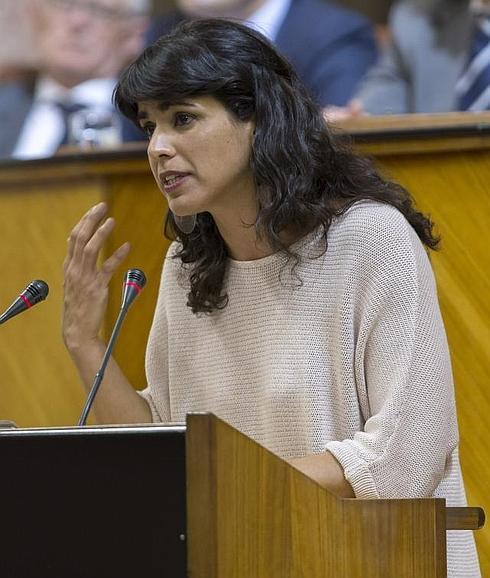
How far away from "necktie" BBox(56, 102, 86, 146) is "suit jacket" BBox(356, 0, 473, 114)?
129 centimetres

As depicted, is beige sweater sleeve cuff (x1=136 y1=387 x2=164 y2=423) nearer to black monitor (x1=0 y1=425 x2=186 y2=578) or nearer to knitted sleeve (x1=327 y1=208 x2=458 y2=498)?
knitted sleeve (x1=327 y1=208 x2=458 y2=498)

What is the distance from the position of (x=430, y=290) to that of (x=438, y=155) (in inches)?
24.3

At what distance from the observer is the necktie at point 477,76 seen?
12.5ft

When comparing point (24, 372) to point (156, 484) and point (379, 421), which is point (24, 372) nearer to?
point (379, 421)

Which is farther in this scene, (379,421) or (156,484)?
(379,421)

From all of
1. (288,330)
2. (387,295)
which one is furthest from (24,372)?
(387,295)

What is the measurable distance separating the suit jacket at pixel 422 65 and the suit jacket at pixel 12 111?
1608 mm

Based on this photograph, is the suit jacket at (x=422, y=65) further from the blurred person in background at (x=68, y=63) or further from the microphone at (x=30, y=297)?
the microphone at (x=30, y=297)

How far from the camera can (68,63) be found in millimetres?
5688

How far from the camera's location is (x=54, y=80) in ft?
18.6

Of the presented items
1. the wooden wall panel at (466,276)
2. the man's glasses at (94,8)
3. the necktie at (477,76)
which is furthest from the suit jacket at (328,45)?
the wooden wall panel at (466,276)

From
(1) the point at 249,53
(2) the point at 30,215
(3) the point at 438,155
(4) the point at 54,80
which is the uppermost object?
(1) the point at 249,53

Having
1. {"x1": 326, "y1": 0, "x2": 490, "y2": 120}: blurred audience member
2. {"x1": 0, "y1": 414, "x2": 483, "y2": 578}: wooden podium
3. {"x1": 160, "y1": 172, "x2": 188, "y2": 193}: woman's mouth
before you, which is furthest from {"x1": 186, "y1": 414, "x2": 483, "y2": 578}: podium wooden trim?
{"x1": 326, "y1": 0, "x2": 490, "y2": 120}: blurred audience member

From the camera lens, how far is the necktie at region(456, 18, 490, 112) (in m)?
3.81
